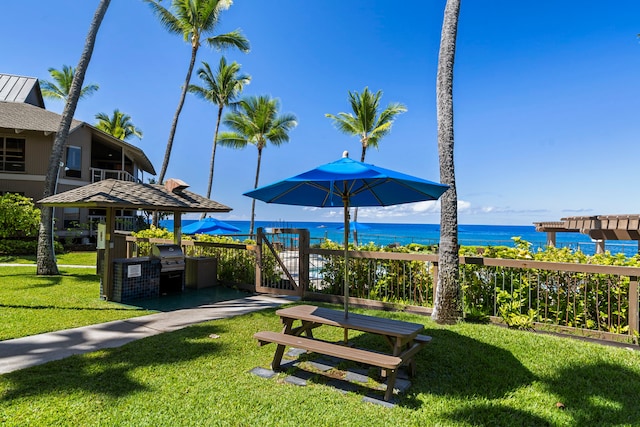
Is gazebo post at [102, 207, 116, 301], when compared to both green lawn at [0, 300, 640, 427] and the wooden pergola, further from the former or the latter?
the wooden pergola

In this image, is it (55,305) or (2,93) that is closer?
(55,305)

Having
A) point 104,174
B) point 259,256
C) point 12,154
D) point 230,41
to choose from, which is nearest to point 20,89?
point 12,154

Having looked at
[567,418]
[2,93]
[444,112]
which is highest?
[2,93]

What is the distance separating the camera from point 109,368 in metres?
3.82

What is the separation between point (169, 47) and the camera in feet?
69.3

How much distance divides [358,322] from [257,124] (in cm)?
2540

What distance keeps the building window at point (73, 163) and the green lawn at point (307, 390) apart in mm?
19538

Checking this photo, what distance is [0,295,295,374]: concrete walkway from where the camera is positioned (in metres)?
4.16

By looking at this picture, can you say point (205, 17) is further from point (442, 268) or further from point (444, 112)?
point (442, 268)

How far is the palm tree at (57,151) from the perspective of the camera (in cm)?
1032

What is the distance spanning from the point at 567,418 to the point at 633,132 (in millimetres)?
29753

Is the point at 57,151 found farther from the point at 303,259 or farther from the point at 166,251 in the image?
the point at 303,259

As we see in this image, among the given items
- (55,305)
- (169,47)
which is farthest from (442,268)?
(169,47)

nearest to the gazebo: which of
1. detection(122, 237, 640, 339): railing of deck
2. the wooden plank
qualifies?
detection(122, 237, 640, 339): railing of deck
